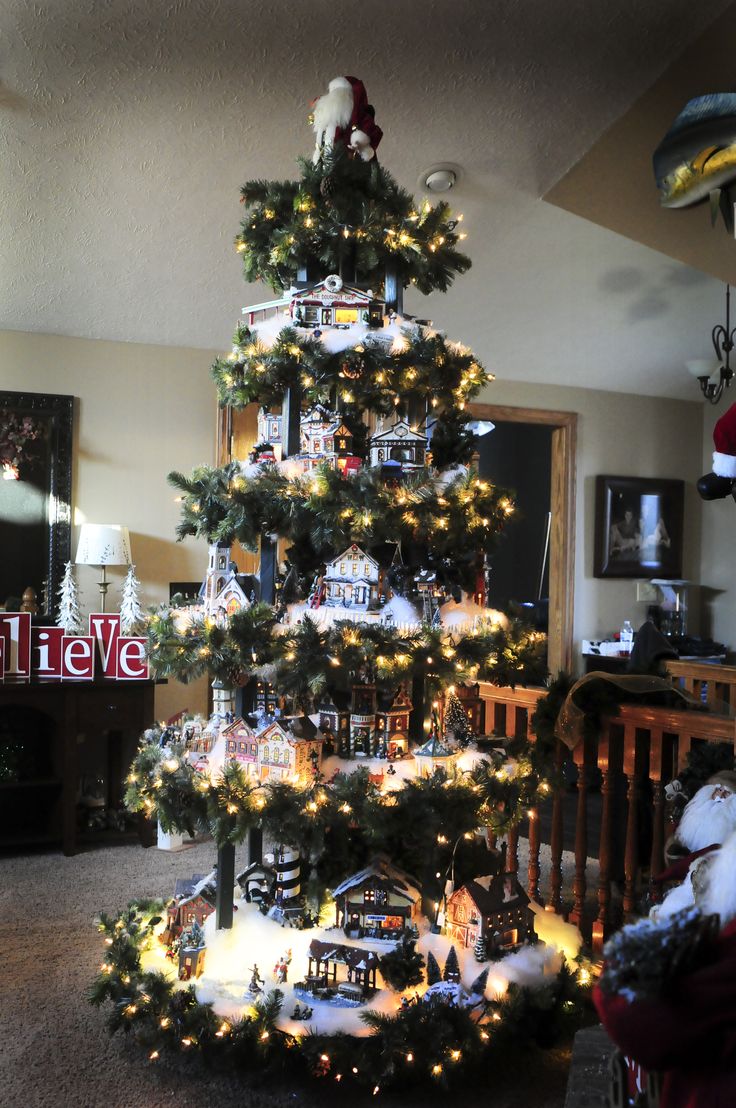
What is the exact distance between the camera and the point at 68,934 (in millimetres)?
3033

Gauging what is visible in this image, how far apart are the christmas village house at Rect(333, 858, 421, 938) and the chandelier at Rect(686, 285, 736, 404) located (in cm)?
409

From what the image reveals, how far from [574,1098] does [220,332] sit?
13.1 ft

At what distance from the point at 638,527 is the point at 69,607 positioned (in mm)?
4030

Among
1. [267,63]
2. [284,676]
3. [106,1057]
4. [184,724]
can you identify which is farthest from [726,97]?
[106,1057]

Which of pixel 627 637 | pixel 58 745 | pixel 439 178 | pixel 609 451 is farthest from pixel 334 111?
pixel 627 637

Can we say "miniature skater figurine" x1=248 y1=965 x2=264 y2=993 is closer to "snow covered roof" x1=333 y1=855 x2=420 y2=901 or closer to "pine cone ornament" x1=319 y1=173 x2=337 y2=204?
"snow covered roof" x1=333 y1=855 x2=420 y2=901

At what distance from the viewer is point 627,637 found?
6043 millimetres

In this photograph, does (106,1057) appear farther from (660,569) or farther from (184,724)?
(660,569)

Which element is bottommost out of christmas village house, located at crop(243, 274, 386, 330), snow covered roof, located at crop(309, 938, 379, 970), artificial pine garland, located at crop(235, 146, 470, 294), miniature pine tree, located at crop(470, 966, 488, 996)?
miniature pine tree, located at crop(470, 966, 488, 996)

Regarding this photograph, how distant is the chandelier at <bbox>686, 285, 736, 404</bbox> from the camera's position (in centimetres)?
529

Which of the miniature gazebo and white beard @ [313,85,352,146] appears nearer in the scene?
the miniature gazebo

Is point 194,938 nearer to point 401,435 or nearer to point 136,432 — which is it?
point 401,435

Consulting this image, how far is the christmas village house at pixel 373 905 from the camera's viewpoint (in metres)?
2.27

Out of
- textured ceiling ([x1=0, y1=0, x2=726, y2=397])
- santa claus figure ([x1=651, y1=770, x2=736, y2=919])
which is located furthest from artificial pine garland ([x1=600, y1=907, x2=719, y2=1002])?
textured ceiling ([x1=0, y1=0, x2=726, y2=397])
